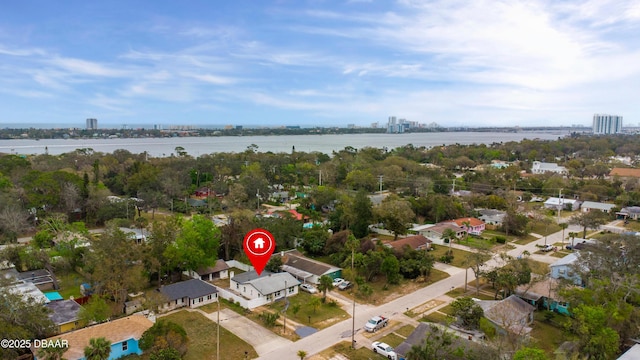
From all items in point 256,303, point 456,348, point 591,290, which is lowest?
point 256,303

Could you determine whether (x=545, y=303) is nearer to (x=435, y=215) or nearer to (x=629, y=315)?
(x=629, y=315)

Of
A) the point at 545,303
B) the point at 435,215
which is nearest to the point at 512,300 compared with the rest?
the point at 545,303

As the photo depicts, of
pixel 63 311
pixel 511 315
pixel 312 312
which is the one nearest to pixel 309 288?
pixel 312 312

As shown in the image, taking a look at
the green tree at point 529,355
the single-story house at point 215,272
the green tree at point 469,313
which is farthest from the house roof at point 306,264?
the green tree at point 529,355

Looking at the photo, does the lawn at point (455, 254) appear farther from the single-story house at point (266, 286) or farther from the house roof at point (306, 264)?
the single-story house at point (266, 286)

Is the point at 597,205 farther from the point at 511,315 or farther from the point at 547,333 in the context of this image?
the point at 511,315
